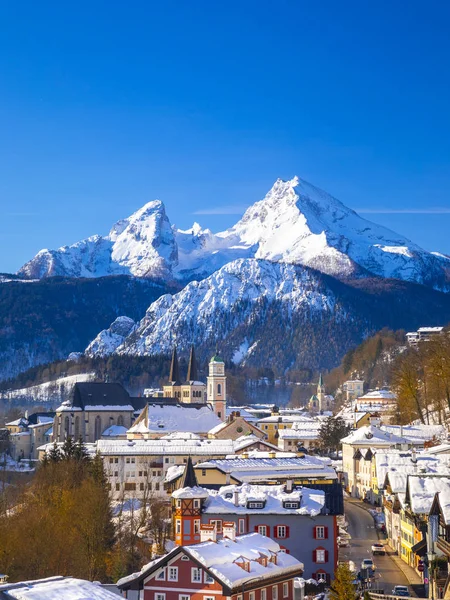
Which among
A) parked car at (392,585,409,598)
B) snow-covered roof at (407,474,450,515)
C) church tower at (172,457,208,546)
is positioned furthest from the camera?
church tower at (172,457,208,546)

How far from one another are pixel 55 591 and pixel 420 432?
91.8 m

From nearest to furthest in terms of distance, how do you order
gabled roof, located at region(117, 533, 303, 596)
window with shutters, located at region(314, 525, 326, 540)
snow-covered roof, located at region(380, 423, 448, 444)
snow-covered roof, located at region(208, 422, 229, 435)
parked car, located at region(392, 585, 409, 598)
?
gabled roof, located at region(117, 533, 303, 596) < parked car, located at region(392, 585, 409, 598) < window with shutters, located at region(314, 525, 326, 540) < snow-covered roof, located at region(380, 423, 448, 444) < snow-covered roof, located at region(208, 422, 229, 435)

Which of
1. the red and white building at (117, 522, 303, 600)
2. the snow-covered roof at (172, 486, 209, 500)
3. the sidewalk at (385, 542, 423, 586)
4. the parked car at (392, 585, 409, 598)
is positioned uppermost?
the snow-covered roof at (172, 486, 209, 500)

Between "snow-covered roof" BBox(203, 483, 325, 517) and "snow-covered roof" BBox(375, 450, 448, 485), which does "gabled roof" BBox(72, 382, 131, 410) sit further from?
"snow-covered roof" BBox(203, 483, 325, 517)

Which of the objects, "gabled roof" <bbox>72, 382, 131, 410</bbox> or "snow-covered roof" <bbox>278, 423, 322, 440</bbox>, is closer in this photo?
"snow-covered roof" <bbox>278, 423, 322, 440</bbox>

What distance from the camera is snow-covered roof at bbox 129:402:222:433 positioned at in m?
150

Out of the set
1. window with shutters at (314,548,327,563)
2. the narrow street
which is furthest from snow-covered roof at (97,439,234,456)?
window with shutters at (314,548,327,563)

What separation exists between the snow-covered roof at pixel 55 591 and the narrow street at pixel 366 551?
23.9 metres

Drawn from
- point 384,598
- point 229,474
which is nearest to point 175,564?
point 384,598

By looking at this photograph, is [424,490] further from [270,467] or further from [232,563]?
[270,467]

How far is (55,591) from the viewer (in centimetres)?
3878

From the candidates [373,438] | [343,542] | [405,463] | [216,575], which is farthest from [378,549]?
[373,438]

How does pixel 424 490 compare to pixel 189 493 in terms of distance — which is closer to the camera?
pixel 424 490

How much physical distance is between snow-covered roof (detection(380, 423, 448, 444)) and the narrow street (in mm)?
20375
